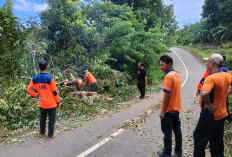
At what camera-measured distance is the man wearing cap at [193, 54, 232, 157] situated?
2.77 m

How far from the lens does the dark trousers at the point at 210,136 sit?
2.92 metres

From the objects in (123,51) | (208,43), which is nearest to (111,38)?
(123,51)

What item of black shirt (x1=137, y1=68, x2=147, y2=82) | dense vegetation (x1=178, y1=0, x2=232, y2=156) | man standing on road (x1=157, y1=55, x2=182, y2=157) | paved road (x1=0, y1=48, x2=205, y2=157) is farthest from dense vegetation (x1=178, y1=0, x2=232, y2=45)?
man standing on road (x1=157, y1=55, x2=182, y2=157)

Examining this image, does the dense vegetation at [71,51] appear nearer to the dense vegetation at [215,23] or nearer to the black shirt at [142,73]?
the black shirt at [142,73]

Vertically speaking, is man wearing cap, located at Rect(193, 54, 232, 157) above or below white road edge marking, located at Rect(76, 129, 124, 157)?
above

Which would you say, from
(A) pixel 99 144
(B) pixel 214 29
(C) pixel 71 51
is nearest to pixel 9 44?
(C) pixel 71 51

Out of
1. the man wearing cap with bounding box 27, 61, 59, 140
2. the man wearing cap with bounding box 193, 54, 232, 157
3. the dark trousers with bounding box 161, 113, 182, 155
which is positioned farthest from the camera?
the man wearing cap with bounding box 27, 61, 59, 140

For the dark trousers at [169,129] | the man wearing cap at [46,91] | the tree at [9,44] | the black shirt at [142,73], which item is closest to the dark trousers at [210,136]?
the dark trousers at [169,129]

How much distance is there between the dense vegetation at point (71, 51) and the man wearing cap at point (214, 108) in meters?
4.70

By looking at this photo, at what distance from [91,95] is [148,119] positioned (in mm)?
3645

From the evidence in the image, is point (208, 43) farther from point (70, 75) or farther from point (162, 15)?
point (70, 75)

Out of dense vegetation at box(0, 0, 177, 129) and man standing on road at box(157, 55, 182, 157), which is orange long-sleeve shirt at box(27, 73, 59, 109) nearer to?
dense vegetation at box(0, 0, 177, 129)

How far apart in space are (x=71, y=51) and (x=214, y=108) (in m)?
10.0

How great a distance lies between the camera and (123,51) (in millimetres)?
13047
